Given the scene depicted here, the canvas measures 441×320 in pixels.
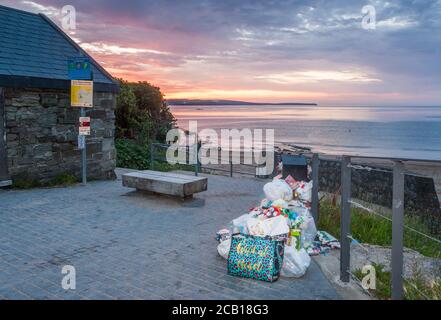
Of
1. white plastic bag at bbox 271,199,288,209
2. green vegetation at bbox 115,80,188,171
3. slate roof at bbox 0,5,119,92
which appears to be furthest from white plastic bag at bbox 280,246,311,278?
green vegetation at bbox 115,80,188,171

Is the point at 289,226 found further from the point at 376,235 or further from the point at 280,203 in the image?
the point at 376,235

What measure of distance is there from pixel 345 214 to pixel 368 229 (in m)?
3.24

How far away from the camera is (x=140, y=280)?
4781 millimetres

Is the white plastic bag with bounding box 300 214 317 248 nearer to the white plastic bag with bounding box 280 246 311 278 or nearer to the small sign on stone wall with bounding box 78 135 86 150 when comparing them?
the white plastic bag with bounding box 280 246 311 278

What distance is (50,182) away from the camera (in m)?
10.8

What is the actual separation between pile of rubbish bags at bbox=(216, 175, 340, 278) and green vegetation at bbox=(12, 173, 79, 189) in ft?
19.9

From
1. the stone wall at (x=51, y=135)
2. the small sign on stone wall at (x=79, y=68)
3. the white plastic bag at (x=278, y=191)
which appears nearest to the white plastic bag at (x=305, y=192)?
the white plastic bag at (x=278, y=191)

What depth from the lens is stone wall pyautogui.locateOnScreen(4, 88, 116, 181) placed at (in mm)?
10008

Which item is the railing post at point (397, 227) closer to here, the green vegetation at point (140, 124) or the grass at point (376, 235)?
the grass at point (376, 235)

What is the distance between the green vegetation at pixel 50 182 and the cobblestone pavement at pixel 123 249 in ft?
1.36

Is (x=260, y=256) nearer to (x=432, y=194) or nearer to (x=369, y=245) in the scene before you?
(x=369, y=245)

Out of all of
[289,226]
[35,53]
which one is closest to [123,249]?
[289,226]

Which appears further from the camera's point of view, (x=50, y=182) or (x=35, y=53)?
(x=35, y=53)

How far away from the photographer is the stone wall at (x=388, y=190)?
589 inches
